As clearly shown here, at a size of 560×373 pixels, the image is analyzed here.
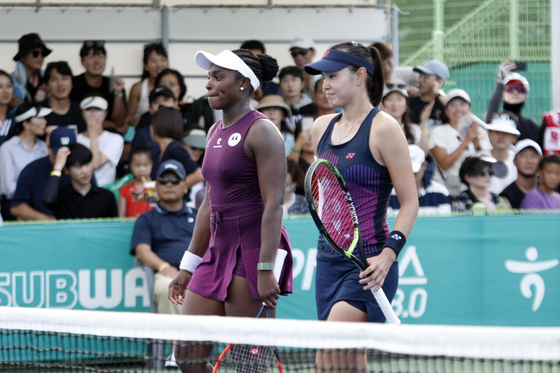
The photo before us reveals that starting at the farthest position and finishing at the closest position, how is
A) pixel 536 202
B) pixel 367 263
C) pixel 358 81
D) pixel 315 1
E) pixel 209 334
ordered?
pixel 315 1, pixel 536 202, pixel 358 81, pixel 367 263, pixel 209 334

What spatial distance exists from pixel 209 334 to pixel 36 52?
628 cm

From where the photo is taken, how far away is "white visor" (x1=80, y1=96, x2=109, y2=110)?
796cm

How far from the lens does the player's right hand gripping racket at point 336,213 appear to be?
11.3 feet

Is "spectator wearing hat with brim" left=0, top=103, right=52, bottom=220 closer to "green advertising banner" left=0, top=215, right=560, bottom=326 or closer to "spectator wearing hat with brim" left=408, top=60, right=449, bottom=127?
"green advertising banner" left=0, top=215, right=560, bottom=326

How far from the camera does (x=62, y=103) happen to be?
8102 mm

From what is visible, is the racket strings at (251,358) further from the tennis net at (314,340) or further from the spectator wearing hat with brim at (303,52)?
the spectator wearing hat with brim at (303,52)

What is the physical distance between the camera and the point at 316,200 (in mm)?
3756

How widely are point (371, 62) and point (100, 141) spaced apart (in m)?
4.56

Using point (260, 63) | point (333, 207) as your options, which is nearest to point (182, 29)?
point (260, 63)

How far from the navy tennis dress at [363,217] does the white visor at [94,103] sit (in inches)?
188

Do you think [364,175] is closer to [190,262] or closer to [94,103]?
[190,262]

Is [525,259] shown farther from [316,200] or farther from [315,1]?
[315,1]

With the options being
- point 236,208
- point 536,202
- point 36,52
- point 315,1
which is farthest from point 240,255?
point 315,1

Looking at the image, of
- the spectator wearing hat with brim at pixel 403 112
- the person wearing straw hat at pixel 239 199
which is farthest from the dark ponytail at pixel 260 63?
the spectator wearing hat with brim at pixel 403 112
